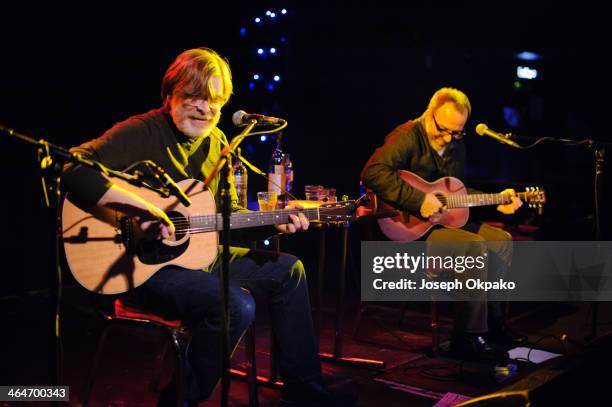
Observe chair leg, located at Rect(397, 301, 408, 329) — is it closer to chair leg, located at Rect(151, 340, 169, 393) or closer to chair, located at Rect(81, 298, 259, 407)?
chair leg, located at Rect(151, 340, 169, 393)

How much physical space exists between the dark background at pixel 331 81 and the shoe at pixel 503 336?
1.86m

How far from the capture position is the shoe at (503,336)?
4898 millimetres

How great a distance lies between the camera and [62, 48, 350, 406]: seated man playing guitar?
2.96m

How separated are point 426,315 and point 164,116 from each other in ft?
10.8

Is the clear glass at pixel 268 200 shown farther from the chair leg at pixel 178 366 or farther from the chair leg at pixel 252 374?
the chair leg at pixel 178 366

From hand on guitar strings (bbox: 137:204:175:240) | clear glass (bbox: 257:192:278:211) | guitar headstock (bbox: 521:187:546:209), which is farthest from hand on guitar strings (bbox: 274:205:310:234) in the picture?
guitar headstock (bbox: 521:187:546:209)

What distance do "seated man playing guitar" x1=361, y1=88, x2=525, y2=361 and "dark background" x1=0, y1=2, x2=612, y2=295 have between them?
183 cm

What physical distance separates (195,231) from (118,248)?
376 millimetres

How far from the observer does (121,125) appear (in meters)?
3.17

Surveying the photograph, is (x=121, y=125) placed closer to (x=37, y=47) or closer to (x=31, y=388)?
(x=31, y=388)

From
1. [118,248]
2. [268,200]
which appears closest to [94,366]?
[118,248]

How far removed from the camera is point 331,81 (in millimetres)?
8383

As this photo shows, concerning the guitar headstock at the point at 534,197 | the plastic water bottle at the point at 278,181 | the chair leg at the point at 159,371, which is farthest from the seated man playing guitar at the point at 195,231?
the guitar headstock at the point at 534,197

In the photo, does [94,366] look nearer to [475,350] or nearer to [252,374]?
[252,374]
